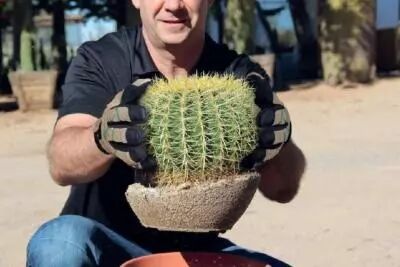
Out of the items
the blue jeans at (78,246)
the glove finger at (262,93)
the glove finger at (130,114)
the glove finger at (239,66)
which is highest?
the glove finger at (130,114)

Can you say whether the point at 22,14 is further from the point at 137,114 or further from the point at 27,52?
the point at 137,114

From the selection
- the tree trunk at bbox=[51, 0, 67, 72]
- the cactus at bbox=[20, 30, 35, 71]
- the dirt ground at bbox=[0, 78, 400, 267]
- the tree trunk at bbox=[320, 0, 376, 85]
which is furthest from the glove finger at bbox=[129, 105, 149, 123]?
the tree trunk at bbox=[51, 0, 67, 72]

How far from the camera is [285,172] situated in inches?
94.3

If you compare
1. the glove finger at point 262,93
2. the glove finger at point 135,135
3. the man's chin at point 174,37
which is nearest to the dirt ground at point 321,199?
the man's chin at point 174,37

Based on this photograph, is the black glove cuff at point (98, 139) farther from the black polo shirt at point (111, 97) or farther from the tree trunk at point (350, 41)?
the tree trunk at point (350, 41)

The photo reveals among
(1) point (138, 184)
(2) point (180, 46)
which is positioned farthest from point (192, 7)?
(1) point (138, 184)

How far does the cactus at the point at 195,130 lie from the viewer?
177 cm

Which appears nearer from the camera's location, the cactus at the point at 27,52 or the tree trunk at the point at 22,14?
the cactus at the point at 27,52

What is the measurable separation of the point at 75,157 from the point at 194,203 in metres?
0.41

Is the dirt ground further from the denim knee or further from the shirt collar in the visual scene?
the denim knee

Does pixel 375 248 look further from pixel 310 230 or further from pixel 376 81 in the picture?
pixel 376 81

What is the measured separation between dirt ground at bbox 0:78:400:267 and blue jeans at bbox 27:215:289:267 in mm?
2453

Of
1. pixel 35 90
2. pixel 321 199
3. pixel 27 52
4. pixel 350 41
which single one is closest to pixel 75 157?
pixel 321 199

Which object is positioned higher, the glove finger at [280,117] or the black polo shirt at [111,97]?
the glove finger at [280,117]
